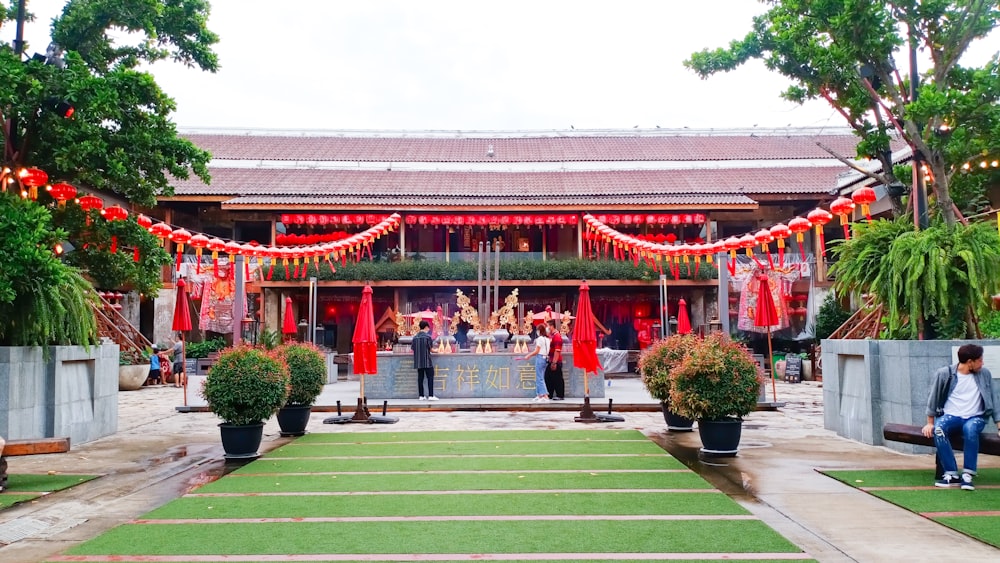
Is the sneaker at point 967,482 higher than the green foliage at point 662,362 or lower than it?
lower

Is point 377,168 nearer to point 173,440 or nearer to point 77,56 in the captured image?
point 77,56

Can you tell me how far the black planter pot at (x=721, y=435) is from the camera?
28.9 ft

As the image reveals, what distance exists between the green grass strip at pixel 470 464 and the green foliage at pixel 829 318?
18.5 meters

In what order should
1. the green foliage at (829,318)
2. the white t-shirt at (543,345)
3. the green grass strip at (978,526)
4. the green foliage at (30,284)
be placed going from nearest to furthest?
1. the green grass strip at (978,526)
2. the green foliage at (30,284)
3. the white t-shirt at (543,345)
4. the green foliage at (829,318)

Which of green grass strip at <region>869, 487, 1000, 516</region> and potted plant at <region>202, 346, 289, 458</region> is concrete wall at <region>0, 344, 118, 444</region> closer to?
potted plant at <region>202, 346, 289, 458</region>

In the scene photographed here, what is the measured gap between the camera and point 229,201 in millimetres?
25516

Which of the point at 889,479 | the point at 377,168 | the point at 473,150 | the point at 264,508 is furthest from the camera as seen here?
the point at 473,150

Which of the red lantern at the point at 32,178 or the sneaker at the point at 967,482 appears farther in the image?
the red lantern at the point at 32,178

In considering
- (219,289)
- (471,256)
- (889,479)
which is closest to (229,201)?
(219,289)

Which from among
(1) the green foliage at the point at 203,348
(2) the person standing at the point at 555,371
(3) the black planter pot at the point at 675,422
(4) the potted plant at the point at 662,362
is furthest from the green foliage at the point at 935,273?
(1) the green foliage at the point at 203,348

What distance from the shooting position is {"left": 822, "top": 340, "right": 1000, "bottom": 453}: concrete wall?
8.91 m

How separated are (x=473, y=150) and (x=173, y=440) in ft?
76.8

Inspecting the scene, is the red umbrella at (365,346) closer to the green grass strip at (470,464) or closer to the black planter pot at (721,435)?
the green grass strip at (470,464)

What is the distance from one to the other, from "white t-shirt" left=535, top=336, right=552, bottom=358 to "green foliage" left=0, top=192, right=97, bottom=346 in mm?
8297
